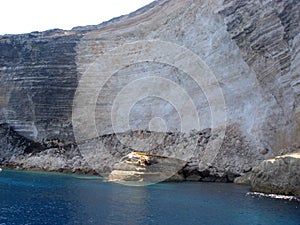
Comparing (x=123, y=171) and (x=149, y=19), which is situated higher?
(x=149, y=19)

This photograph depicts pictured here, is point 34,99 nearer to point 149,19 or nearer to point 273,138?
point 149,19

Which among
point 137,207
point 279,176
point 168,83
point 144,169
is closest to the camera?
point 137,207

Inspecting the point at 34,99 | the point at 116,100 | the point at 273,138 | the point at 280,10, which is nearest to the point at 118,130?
the point at 116,100

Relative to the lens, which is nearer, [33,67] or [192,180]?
[192,180]

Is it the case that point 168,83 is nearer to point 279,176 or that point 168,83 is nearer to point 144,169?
point 144,169

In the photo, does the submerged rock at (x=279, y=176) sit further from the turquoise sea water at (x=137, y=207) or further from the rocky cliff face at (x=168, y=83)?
the rocky cliff face at (x=168, y=83)

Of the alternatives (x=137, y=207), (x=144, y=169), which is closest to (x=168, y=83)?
(x=144, y=169)
